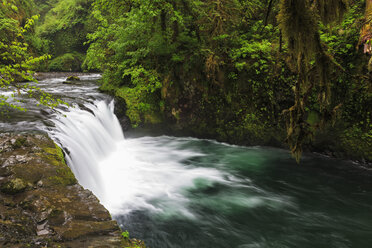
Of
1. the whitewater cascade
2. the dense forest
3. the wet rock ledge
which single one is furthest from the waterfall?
the wet rock ledge

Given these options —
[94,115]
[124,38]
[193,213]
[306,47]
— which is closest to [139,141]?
[94,115]

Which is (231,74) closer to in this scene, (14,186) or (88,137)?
(88,137)

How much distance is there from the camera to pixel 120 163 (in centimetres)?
742

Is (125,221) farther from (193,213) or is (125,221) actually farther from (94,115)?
(94,115)

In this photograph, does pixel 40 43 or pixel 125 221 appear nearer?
pixel 125 221

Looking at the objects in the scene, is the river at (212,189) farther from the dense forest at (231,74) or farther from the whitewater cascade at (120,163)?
the dense forest at (231,74)

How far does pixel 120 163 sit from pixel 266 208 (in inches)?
171

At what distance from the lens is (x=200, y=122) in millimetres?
9008

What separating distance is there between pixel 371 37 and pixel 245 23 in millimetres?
4814

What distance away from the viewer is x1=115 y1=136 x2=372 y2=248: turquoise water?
175 inches

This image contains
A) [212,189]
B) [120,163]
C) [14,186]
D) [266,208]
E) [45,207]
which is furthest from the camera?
[120,163]

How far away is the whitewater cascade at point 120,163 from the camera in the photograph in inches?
217

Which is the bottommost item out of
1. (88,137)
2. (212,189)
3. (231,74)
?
(212,189)

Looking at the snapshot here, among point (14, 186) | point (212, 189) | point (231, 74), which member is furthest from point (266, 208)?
point (14, 186)
